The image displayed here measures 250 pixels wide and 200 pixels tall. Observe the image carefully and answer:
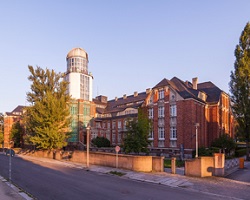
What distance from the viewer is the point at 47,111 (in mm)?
36406

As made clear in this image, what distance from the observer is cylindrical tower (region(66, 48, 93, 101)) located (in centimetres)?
5566

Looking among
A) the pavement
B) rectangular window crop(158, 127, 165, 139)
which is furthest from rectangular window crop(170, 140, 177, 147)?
the pavement

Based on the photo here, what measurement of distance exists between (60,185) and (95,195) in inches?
151

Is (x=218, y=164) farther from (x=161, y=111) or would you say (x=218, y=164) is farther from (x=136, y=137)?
(x=161, y=111)

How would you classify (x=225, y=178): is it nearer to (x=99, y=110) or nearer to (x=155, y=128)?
(x=155, y=128)

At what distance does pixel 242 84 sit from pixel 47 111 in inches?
1153

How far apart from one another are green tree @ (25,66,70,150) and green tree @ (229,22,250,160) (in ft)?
85.9

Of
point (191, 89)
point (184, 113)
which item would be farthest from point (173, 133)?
point (191, 89)

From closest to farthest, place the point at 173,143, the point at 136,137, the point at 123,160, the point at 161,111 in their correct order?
the point at 123,160 < the point at 136,137 < the point at 173,143 < the point at 161,111

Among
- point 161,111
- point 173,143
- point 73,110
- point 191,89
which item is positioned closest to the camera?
point 173,143

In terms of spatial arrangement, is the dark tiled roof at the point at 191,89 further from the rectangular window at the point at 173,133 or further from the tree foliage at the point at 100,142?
the tree foliage at the point at 100,142

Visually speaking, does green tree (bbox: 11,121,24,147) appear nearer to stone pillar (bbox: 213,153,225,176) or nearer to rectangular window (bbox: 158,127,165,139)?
rectangular window (bbox: 158,127,165,139)

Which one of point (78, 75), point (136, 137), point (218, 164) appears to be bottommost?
point (218, 164)

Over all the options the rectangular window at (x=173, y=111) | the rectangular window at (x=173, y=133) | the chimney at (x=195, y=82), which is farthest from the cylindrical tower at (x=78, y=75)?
the chimney at (x=195, y=82)
